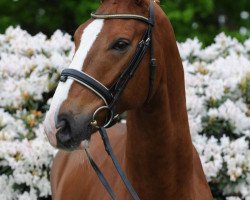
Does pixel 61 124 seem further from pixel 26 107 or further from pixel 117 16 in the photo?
pixel 26 107

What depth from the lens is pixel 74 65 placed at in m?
2.88

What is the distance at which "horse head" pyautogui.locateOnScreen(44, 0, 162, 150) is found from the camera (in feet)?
9.26

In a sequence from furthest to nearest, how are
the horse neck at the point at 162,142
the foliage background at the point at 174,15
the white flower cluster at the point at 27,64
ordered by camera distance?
the foliage background at the point at 174,15 → the white flower cluster at the point at 27,64 → the horse neck at the point at 162,142

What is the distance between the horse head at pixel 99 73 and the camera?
2.82m

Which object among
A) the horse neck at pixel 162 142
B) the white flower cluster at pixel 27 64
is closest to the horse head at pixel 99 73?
the horse neck at pixel 162 142

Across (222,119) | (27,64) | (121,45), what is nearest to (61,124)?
(121,45)

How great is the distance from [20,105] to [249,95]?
1789mm

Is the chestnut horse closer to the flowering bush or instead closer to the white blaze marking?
the white blaze marking

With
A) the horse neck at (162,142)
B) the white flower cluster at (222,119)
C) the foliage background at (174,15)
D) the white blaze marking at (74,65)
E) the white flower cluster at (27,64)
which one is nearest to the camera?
the white blaze marking at (74,65)

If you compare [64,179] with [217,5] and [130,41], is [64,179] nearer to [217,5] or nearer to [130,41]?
[130,41]

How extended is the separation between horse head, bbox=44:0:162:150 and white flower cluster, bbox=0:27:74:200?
189 cm

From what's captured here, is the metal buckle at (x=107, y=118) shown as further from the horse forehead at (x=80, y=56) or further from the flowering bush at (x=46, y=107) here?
the flowering bush at (x=46, y=107)

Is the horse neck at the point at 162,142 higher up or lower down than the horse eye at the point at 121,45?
lower down

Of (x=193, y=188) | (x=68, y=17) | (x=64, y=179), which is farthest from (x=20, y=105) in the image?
(x=68, y=17)
